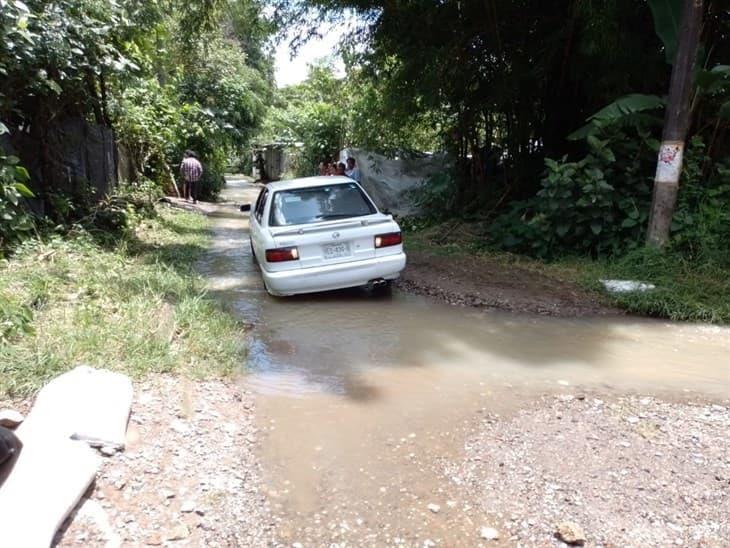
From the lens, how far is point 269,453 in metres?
3.47

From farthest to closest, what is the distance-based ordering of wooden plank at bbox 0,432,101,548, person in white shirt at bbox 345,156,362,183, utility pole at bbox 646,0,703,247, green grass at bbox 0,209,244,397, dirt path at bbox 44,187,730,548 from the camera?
1. person in white shirt at bbox 345,156,362,183
2. utility pole at bbox 646,0,703,247
3. green grass at bbox 0,209,244,397
4. dirt path at bbox 44,187,730,548
5. wooden plank at bbox 0,432,101,548

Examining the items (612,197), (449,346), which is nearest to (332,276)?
(449,346)

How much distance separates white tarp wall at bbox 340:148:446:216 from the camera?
13609 mm

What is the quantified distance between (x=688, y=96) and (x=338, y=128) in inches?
558

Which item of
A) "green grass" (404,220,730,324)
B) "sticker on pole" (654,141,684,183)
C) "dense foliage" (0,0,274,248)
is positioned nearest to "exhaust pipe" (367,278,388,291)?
"green grass" (404,220,730,324)

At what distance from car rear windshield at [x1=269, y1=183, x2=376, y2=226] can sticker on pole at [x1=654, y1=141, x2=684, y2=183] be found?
3.99m

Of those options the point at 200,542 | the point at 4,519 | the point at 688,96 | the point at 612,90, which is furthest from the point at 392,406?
the point at 612,90

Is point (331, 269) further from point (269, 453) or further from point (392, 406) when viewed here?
point (269, 453)

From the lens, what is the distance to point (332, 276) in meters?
6.61

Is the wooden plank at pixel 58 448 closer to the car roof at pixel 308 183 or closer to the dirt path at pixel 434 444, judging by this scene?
the dirt path at pixel 434 444

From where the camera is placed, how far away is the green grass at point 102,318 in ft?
13.3

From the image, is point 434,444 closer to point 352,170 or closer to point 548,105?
point 548,105

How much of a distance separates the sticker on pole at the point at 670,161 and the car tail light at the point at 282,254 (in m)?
5.08

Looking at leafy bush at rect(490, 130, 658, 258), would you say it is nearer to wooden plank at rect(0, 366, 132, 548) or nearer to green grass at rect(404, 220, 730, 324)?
green grass at rect(404, 220, 730, 324)
